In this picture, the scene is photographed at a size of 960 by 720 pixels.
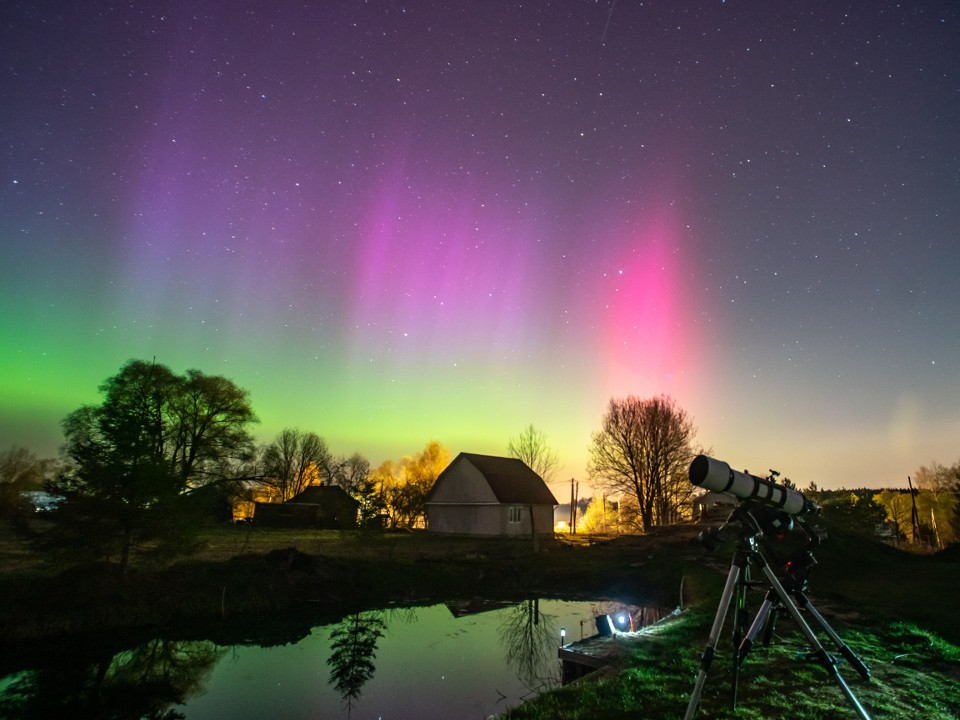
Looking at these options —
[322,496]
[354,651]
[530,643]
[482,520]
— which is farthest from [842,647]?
[322,496]

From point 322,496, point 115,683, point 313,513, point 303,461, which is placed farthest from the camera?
point 303,461

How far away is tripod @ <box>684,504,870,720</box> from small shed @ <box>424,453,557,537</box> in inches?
1502

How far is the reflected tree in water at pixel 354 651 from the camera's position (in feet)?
44.2

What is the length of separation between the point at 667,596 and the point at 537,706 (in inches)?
678

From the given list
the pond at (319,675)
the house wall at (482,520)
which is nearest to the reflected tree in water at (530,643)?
the pond at (319,675)

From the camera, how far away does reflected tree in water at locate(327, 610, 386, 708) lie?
13484mm

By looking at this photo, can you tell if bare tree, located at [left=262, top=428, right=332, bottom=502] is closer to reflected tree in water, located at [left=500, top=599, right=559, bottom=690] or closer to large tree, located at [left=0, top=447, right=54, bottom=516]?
large tree, located at [left=0, top=447, right=54, bottom=516]

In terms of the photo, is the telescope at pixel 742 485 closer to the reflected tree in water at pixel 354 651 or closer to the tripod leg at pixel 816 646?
the tripod leg at pixel 816 646

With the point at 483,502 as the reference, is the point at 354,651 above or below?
below

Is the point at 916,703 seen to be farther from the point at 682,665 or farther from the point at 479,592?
the point at 479,592

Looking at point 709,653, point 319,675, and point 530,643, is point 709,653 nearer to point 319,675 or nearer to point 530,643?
point 319,675

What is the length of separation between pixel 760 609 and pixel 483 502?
1569 inches

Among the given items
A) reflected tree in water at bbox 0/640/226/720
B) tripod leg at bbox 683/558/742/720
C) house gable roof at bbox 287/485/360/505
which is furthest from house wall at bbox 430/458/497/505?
tripod leg at bbox 683/558/742/720

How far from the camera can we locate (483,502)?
44.4 metres
